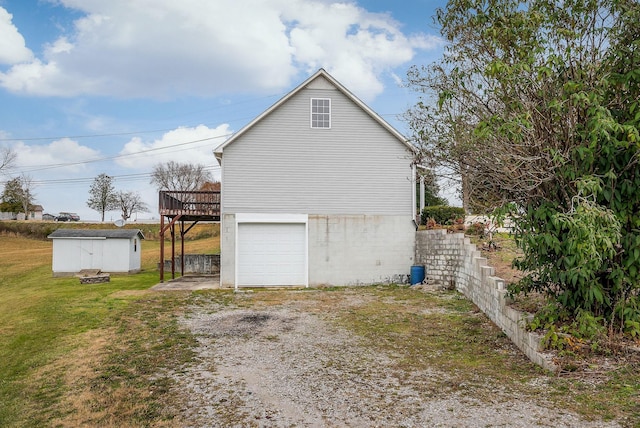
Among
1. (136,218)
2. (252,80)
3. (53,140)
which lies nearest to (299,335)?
(252,80)

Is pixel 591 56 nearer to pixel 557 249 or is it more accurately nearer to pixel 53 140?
pixel 557 249

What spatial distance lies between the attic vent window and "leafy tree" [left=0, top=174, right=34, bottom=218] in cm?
6148

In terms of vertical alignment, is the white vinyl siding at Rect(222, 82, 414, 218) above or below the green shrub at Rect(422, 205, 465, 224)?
above

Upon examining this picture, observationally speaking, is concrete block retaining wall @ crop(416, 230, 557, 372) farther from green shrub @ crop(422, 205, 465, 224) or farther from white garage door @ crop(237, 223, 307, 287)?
white garage door @ crop(237, 223, 307, 287)

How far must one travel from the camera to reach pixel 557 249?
589 cm

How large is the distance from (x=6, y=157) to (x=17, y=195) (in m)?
13.4

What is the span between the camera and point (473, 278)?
1124 centimetres

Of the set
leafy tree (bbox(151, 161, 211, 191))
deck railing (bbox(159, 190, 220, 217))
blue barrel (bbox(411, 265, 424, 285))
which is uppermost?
leafy tree (bbox(151, 161, 211, 191))

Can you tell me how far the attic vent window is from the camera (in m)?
15.8

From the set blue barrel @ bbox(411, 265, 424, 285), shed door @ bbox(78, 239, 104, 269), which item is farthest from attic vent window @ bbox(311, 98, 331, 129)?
shed door @ bbox(78, 239, 104, 269)

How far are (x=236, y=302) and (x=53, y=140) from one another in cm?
4934

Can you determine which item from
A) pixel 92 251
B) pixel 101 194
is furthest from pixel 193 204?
pixel 101 194

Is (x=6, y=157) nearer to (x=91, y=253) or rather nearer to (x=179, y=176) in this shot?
(x=179, y=176)

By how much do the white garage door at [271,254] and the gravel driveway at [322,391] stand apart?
6934 millimetres
